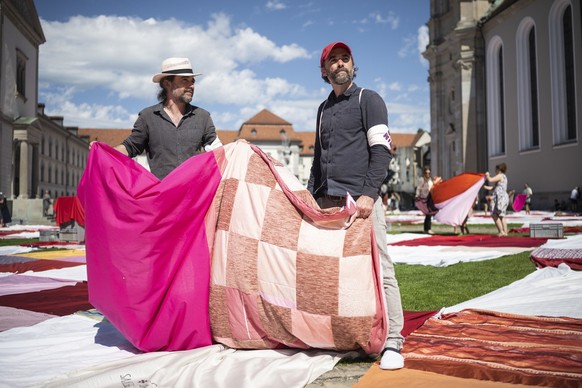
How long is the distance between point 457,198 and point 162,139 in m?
11.6

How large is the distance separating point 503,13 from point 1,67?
34710 mm

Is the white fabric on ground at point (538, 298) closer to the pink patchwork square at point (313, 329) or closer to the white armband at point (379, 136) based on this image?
the pink patchwork square at point (313, 329)

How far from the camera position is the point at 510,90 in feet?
116

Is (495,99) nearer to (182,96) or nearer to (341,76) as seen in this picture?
(182,96)

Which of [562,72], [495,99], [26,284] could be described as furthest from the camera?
[495,99]

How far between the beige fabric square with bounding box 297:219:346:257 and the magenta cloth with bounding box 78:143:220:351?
784mm

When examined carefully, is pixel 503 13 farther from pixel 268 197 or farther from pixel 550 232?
pixel 268 197

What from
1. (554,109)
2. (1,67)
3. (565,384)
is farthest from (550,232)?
(1,67)

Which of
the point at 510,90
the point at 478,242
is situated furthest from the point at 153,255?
the point at 510,90

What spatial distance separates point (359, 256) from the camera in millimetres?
3615

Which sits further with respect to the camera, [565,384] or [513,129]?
[513,129]

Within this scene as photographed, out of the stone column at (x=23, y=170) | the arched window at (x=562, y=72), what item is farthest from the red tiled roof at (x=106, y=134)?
the arched window at (x=562, y=72)

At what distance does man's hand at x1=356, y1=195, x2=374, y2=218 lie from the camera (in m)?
3.70

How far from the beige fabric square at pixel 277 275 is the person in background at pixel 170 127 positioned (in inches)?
57.0
